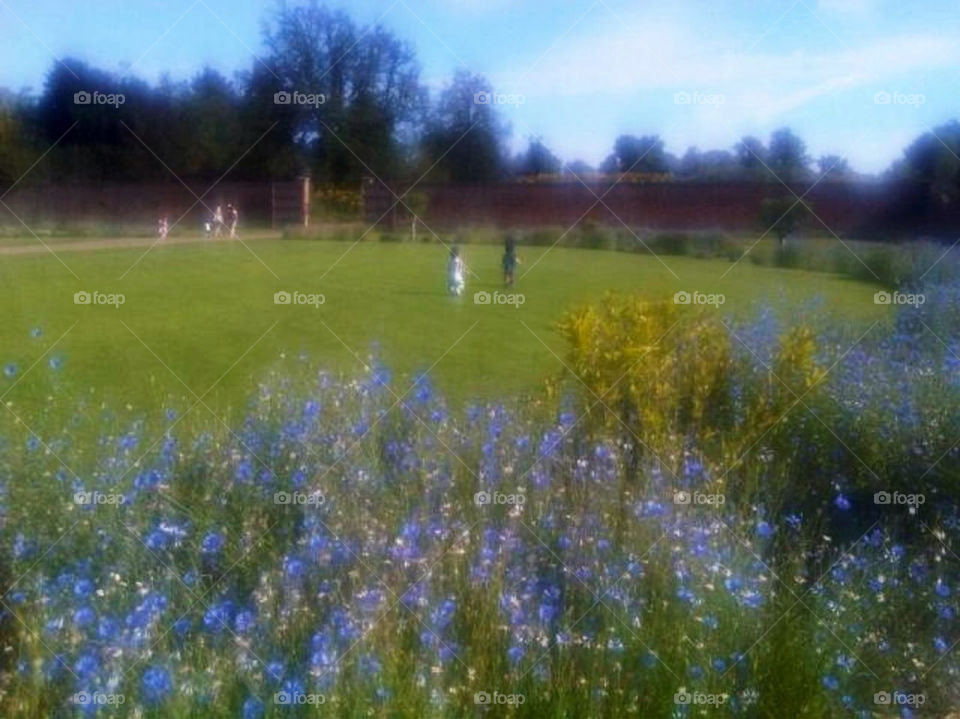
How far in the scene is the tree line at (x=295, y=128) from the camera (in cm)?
527

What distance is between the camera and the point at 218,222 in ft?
17.6

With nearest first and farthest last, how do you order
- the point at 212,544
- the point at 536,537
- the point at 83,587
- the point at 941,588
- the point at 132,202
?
the point at 83,587 < the point at 212,544 < the point at 536,537 < the point at 941,588 < the point at 132,202

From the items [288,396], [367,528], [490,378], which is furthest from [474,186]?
[367,528]

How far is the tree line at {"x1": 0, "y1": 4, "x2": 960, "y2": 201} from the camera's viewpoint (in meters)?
5.27

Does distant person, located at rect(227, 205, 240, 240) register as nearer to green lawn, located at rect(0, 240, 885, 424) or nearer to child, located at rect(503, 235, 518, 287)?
green lawn, located at rect(0, 240, 885, 424)

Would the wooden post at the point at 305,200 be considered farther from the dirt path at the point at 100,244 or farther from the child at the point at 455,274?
the child at the point at 455,274

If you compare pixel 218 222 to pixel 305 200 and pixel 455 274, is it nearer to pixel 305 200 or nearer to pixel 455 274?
pixel 305 200

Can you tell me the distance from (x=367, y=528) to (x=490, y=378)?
0.94 metres

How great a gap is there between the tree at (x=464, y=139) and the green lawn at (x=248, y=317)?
1.17ft

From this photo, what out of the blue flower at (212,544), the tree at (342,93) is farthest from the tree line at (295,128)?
the blue flower at (212,544)

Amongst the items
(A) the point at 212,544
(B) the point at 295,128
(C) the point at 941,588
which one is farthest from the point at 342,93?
(C) the point at 941,588

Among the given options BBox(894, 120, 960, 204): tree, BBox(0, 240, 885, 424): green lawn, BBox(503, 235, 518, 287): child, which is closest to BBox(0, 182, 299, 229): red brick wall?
BBox(0, 240, 885, 424): green lawn

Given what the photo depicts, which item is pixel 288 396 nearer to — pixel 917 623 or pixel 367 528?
pixel 367 528

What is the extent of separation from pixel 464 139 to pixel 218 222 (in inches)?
46.0
